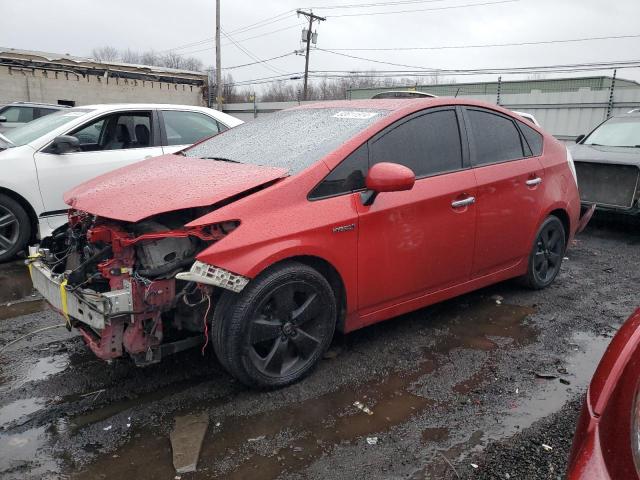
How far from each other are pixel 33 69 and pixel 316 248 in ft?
92.9

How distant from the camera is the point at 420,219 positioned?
11.1ft

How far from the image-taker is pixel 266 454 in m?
2.46

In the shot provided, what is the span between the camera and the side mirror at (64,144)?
5285 mm

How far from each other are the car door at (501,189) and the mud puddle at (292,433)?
1.04 meters

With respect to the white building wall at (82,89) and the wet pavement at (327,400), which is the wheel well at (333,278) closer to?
the wet pavement at (327,400)

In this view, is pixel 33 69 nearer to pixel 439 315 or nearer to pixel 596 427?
pixel 439 315

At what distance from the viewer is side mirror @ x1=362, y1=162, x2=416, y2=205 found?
2961 millimetres

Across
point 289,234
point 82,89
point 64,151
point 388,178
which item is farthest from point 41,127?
point 82,89

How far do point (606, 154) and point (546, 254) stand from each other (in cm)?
349

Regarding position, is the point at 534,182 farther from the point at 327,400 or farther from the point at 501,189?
the point at 327,400

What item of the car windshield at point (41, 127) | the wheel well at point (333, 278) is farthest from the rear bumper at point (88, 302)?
the car windshield at point (41, 127)

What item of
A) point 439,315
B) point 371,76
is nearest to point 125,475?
point 439,315

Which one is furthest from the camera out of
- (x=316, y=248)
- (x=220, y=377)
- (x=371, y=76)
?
(x=371, y=76)

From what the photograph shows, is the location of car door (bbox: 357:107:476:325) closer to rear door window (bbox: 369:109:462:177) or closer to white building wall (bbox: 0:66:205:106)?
rear door window (bbox: 369:109:462:177)
